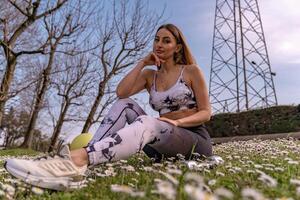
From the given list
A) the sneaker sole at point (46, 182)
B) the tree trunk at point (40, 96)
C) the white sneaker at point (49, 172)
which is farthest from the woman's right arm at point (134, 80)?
the tree trunk at point (40, 96)

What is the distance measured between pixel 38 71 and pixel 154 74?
65.5 feet

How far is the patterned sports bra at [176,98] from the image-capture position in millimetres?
4438

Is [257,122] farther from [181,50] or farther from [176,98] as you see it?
[176,98]

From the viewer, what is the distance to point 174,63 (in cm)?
479

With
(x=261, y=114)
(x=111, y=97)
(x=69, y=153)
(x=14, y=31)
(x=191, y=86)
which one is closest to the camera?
(x=69, y=153)

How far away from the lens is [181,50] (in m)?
4.79

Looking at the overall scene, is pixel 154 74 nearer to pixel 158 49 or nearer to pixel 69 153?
pixel 158 49

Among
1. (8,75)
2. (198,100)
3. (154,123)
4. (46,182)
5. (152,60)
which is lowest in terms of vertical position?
(46,182)

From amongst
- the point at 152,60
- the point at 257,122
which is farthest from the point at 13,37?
the point at 152,60

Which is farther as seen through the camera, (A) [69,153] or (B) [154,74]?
(B) [154,74]

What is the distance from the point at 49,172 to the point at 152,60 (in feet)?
6.63

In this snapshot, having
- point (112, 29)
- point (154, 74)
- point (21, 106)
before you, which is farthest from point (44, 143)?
point (154, 74)

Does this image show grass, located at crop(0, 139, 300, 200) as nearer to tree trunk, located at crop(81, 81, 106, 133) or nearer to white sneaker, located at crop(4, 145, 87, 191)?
white sneaker, located at crop(4, 145, 87, 191)

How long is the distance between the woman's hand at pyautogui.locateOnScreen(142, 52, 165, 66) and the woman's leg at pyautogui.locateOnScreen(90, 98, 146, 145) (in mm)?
553
